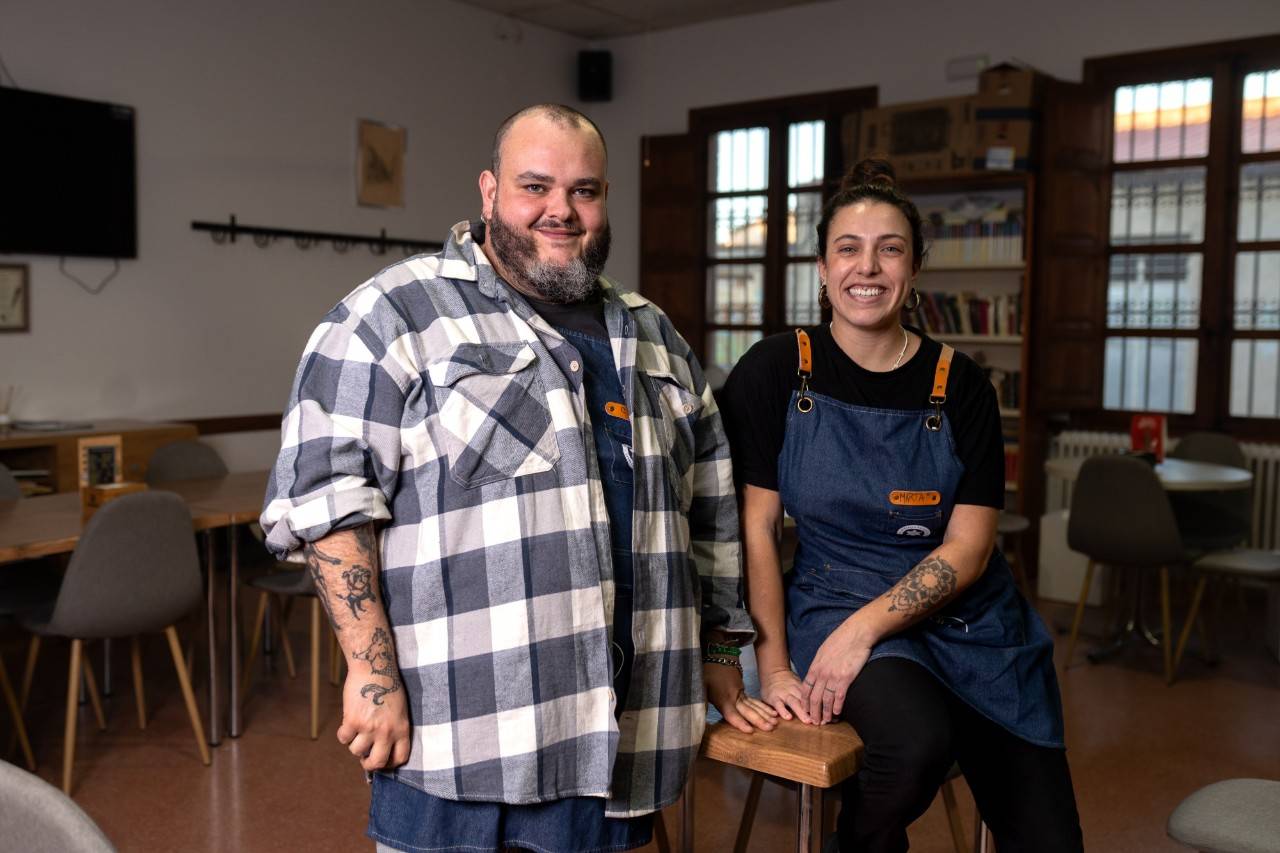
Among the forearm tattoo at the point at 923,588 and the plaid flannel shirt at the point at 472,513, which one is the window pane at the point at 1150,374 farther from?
the plaid flannel shirt at the point at 472,513

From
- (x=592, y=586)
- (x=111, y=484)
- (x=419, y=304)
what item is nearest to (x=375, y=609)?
(x=592, y=586)

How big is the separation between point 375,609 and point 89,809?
2.30m

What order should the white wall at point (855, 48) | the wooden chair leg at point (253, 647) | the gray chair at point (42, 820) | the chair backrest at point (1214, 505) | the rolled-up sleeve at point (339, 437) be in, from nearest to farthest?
the gray chair at point (42, 820)
the rolled-up sleeve at point (339, 437)
the wooden chair leg at point (253, 647)
the chair backrest at point (1214, 505)
the white wall at point (855, 48)

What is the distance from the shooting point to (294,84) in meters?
6.46

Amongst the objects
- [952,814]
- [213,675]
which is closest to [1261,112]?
[952,814]

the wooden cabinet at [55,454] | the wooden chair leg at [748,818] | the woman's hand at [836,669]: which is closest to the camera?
the woman's hand at [836,669]

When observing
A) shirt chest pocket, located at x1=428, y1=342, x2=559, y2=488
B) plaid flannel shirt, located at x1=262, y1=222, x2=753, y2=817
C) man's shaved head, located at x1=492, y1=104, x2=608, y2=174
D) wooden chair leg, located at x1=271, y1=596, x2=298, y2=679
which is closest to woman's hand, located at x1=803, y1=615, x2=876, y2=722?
plaid flannel shirt, located at x1=262, y1=222, x2=753, y2=817

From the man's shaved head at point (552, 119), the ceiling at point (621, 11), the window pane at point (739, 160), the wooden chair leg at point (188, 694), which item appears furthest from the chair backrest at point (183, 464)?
the window pane at point (739, 160)

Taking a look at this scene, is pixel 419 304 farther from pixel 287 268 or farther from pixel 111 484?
pixel 287 268

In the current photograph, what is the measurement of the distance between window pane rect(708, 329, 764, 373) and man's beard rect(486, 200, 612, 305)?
6.14m

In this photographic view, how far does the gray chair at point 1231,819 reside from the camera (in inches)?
73.8

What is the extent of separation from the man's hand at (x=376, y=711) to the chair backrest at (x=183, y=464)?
11.0 ft

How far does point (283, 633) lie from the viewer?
4.57 meters

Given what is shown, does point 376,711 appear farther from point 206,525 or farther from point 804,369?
point 206,525
